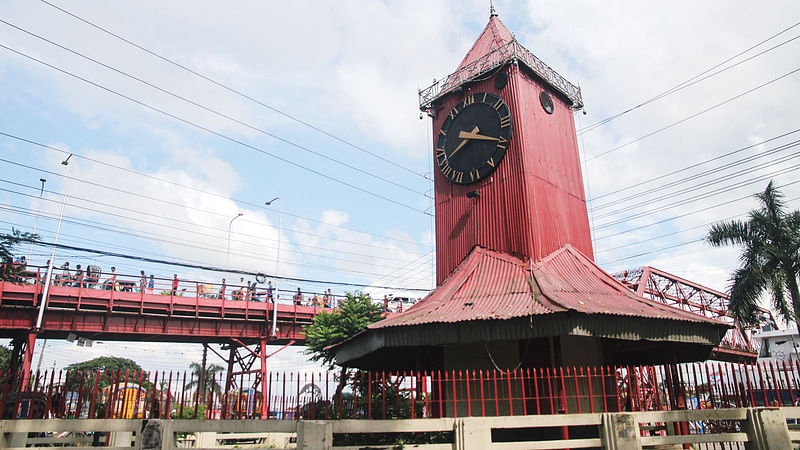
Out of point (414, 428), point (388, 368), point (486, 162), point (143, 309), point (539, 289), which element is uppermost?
point (486, 162)

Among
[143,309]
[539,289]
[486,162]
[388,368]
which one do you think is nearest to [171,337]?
[143,309]

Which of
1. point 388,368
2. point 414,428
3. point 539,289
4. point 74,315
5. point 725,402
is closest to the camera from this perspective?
point 414,428

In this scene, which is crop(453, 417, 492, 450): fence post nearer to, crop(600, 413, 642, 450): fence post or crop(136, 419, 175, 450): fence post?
crop(600, 413, 642, 450): fence post

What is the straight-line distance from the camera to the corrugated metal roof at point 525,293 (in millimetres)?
14789

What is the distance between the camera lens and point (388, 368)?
74.2 ft

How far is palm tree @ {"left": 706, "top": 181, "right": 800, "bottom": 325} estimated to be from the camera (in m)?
25.6

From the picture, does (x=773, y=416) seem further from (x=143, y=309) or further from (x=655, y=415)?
(x=143, y=309)

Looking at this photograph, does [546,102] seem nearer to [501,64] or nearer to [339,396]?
[501,64]

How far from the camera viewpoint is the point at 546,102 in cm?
2217

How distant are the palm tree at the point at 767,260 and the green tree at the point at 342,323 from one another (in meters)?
19.4

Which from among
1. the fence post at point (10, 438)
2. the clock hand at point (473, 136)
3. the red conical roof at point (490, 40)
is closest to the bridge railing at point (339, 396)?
the fence post at point (10, 438)

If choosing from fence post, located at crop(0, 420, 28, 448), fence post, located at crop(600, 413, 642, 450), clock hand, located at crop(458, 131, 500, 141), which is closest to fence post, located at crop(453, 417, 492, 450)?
fence post, located at crop(600, 413, 642, 450)

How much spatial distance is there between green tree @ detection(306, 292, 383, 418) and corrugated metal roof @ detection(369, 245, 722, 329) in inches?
461

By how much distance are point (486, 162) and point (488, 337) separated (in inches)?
330
